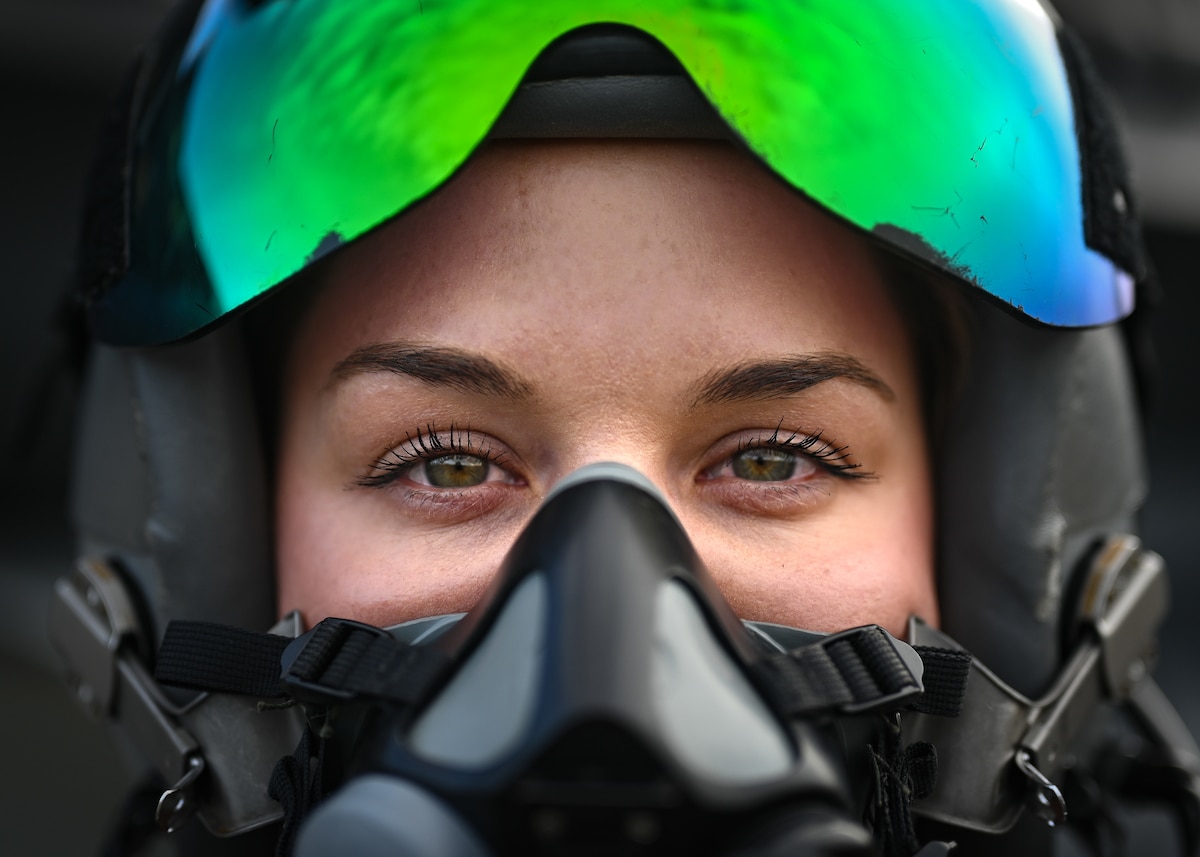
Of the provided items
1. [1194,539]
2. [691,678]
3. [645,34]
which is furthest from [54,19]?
[1194,539]

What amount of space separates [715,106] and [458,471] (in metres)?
0.47

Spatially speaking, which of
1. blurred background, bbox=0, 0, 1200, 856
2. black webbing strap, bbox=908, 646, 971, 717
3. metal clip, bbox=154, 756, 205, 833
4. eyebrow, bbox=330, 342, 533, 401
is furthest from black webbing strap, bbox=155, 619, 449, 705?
blurred background, bbox=0, 0, 1200, 856

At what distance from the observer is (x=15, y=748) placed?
106 inches

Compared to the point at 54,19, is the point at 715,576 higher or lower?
lower

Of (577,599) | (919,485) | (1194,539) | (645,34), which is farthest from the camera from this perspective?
(1194,539)

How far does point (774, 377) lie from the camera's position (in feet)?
4.13

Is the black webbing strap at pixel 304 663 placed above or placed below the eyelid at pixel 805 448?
below

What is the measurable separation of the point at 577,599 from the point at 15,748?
2209 mm

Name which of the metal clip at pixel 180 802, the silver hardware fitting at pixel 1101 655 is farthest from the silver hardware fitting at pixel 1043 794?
the metal clip at pixel 180 802

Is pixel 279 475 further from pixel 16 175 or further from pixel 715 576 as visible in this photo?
pixel 16 175

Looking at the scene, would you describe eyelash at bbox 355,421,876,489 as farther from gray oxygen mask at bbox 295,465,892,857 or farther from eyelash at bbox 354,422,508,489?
gray oxygen mask at bbox 295,465,892,857

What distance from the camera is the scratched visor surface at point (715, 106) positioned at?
1232mm

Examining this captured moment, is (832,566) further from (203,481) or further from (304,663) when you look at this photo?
(203,481)

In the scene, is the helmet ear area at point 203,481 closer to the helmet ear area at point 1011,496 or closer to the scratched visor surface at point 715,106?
the scratched visor surface at point 715,106
